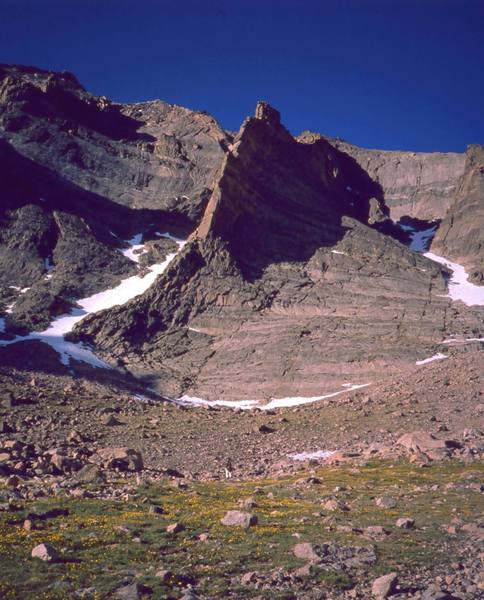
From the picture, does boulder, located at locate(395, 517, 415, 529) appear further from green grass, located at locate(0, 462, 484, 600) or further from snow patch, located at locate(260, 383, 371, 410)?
snow patch, located at locate(260, 383, 371, 410)

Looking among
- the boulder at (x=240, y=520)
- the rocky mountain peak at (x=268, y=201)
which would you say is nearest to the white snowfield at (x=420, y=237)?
the rocky mountain peak at (x=268, y=201)

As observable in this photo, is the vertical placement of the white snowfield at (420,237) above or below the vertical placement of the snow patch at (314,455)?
above

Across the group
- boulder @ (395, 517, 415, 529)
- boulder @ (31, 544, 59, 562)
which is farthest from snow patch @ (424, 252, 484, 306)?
boulder @ (31, 544, 59, 562)

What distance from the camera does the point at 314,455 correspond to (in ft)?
135

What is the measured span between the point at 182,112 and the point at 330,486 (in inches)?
6733

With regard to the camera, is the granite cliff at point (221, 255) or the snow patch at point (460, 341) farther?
the granite cliff at point (221, 255)

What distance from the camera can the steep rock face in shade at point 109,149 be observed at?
143m

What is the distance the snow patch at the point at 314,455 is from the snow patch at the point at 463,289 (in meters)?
64.5

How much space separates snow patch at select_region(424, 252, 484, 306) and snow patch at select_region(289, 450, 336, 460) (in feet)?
211

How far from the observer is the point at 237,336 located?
91688mm

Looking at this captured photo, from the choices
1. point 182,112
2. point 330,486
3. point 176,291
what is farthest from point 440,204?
point 330,486

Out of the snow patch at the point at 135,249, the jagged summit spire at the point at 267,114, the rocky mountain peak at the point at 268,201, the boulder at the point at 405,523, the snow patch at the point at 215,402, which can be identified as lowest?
the snow patch at the point at 215,402

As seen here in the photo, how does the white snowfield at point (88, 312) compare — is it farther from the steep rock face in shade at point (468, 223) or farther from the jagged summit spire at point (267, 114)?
the steep rock face in shade at point (468, 223)

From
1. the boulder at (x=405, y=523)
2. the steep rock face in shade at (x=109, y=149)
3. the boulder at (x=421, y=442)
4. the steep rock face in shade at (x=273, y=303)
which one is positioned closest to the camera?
the boulder at (x=405, y=523)
